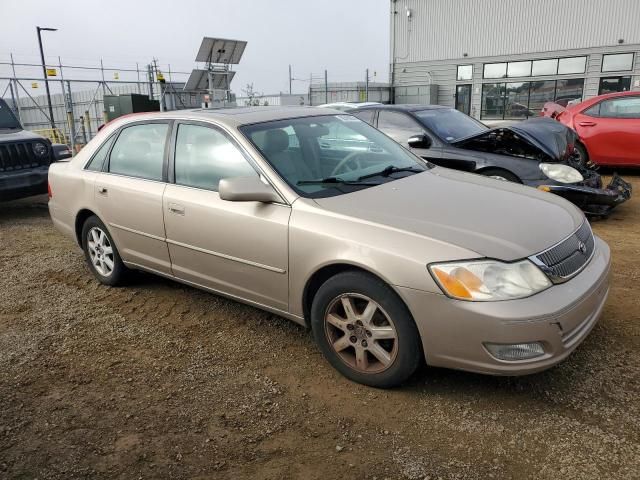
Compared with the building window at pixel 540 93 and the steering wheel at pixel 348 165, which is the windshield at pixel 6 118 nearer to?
the steering wheel at pixel 348 165

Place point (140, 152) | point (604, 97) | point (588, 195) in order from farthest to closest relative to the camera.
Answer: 1. point (604, 97)
2. point (588, 195)
3. point (140, 152)

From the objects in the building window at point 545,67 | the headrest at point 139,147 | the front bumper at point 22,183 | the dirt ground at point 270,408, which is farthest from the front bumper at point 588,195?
the building window at point 545,67

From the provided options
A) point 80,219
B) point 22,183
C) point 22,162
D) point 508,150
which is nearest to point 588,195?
point 508,150

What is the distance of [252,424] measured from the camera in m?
2.77

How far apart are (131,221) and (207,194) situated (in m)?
0.96

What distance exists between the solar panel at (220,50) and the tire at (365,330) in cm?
1212

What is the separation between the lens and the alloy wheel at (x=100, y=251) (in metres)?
4.63

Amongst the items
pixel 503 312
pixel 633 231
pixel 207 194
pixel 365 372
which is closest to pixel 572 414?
pixel 503 312

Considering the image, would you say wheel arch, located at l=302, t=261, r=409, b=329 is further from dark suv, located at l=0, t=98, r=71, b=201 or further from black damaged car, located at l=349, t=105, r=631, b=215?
dark suv, located at l=0, t=98, r=71, b=201

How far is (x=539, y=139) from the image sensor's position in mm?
6562

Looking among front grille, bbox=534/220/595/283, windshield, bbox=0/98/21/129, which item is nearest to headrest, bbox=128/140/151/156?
front grille, bbox=534/220/595/283

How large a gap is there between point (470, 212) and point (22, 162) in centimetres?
717

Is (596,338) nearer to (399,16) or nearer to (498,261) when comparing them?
(498,261)

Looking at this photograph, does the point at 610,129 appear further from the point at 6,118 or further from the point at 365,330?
the point at 6,118
